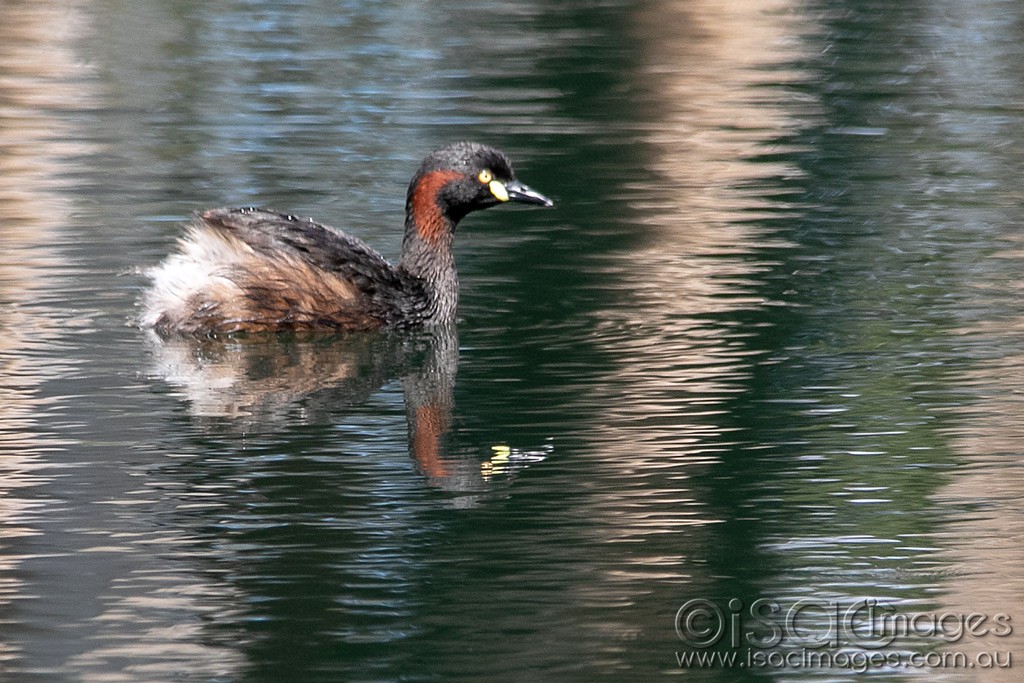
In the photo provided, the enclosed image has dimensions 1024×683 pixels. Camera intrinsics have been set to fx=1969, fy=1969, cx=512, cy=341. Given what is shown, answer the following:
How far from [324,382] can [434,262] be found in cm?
133

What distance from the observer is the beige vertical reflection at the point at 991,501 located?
19.0 ft

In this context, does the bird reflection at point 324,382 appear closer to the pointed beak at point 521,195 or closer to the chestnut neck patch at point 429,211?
the chestnut neck patch at point 429,211

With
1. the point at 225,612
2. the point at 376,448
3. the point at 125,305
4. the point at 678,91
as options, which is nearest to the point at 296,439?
the point at 376,448

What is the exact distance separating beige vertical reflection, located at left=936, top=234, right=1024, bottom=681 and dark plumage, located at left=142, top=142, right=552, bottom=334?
262cm

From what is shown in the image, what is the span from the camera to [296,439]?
736 centimetres

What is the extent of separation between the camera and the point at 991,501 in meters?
6.71

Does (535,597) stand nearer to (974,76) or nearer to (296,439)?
(296,439)

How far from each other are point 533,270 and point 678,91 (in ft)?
19.7

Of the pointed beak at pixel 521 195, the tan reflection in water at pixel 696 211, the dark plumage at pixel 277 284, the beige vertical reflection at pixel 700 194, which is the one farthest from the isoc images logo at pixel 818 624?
the pointed beak at pixel 521 195

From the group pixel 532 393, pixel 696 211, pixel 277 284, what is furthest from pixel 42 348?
pixel 696 211

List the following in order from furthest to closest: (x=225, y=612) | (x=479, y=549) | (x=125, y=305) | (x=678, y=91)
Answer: (x=678, y=91) → (x=125, y=305) → (x=479, y=549) → (x=225, y=612)

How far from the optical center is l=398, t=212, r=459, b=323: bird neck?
9305 millimetres

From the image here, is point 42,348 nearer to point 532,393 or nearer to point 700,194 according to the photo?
point 532,393

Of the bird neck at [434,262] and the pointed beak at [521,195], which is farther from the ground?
the pointed beak at [521,195]
